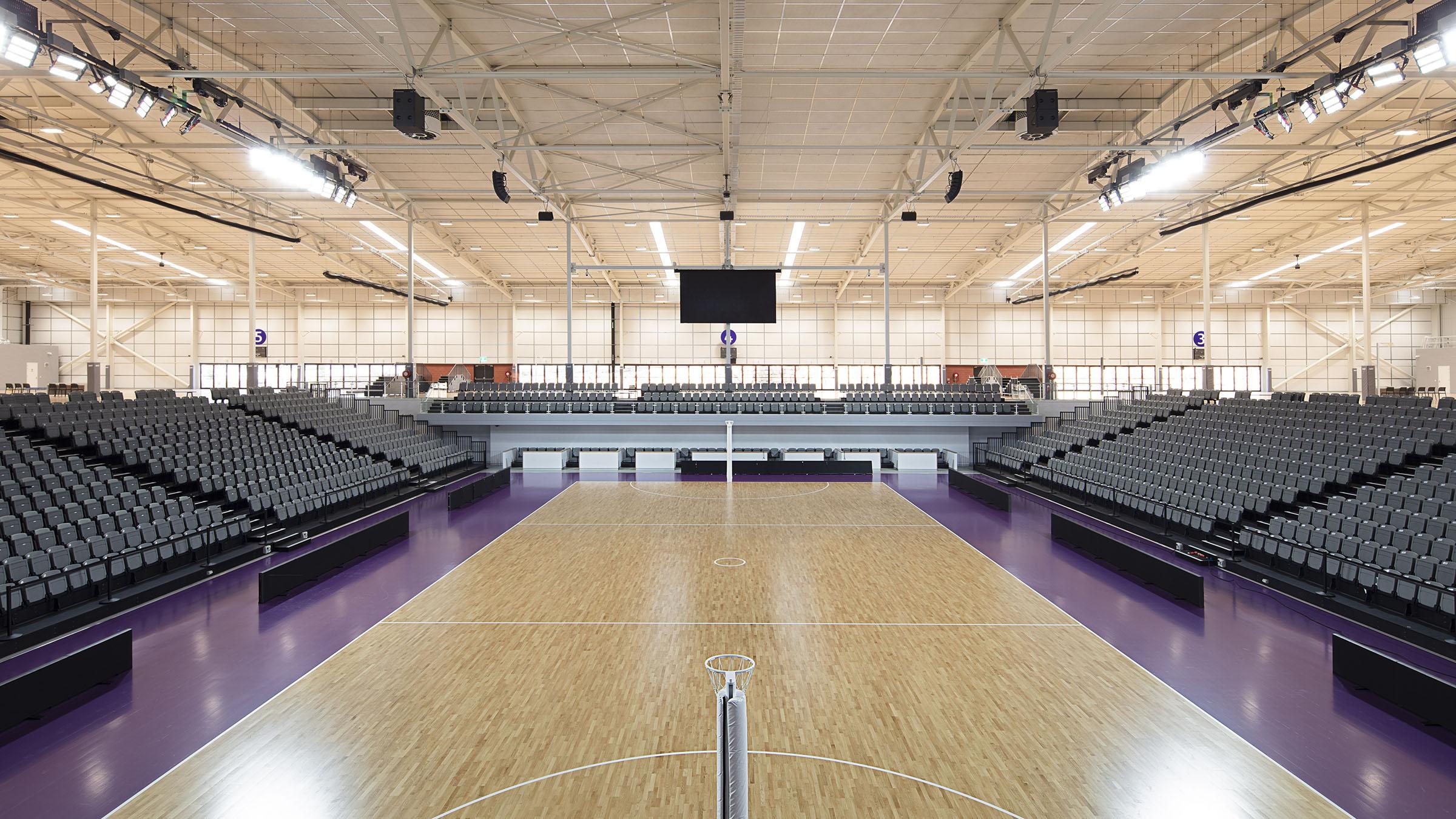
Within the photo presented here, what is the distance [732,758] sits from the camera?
133 inches

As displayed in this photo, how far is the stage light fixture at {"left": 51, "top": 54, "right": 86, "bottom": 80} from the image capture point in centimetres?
895

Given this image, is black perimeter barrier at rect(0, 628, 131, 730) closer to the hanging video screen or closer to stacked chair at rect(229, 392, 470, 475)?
stacked chair at rect(229, 392, 470, 475)

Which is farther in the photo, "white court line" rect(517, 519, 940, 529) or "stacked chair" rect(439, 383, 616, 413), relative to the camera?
"stacked chair" rect(439, 383, 616, 413)

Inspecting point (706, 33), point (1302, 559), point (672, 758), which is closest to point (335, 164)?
point (706, 33)

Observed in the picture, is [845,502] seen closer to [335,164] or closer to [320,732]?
[320,732]

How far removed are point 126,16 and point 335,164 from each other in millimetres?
4359

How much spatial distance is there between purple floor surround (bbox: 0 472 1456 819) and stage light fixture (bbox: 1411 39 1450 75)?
6968 mm

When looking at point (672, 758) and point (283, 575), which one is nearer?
point (672, 758)

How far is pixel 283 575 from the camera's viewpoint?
9273mm

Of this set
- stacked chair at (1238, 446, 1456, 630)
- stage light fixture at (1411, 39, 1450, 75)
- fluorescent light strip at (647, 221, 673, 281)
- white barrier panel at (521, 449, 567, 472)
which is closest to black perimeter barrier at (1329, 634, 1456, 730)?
stacked chair at (1238, 446, 1456, 630)

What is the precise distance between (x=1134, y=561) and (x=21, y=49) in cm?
1629

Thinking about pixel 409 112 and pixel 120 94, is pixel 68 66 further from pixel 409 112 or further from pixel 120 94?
pixel 409 112

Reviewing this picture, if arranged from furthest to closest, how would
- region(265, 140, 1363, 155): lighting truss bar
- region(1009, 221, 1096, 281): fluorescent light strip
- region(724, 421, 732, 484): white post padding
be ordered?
region(1009, 221, 1096, 281): fluorescent light strip < region(724, 421, 732, 484): white post padding < region(265, 140, 1363, 155): lighting truss bar

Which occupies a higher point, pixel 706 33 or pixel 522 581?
pixel 706 33
